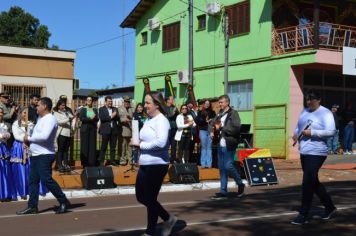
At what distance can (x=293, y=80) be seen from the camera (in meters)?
23.1

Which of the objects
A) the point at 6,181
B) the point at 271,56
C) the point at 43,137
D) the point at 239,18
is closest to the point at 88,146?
the point at 6,181

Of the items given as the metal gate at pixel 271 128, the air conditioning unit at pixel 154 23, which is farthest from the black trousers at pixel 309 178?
the air conditioning unit at pixel 154 23

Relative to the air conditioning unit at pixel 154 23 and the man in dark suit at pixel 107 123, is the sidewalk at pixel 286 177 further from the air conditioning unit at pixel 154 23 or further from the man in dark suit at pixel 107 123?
the air conditioning unit at pixel 154 23

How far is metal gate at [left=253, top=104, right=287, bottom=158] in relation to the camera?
2312 centimetres

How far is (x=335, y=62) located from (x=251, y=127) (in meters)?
4.52

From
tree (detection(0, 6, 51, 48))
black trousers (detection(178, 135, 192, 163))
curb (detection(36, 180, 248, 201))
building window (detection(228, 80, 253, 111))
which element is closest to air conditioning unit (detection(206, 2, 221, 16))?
building window (detection(228, 80, 253, 111))

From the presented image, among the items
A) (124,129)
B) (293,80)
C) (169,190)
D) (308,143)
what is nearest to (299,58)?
(293,80)

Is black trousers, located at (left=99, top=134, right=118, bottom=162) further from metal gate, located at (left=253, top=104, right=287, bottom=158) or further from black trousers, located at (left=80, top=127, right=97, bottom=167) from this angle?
metal gate, located at (left=253, top=104, right=287, bottom=158)

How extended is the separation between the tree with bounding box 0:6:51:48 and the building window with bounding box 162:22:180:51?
31228 millimetres

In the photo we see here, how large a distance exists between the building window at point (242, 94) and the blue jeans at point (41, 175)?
16795mm

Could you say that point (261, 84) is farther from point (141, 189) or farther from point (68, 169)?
point (141, 189)

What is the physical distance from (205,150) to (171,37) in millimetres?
16284

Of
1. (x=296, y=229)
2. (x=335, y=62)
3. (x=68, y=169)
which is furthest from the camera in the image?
(x=335, y=62)

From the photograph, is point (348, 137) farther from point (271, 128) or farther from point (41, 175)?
point (41, 175)
